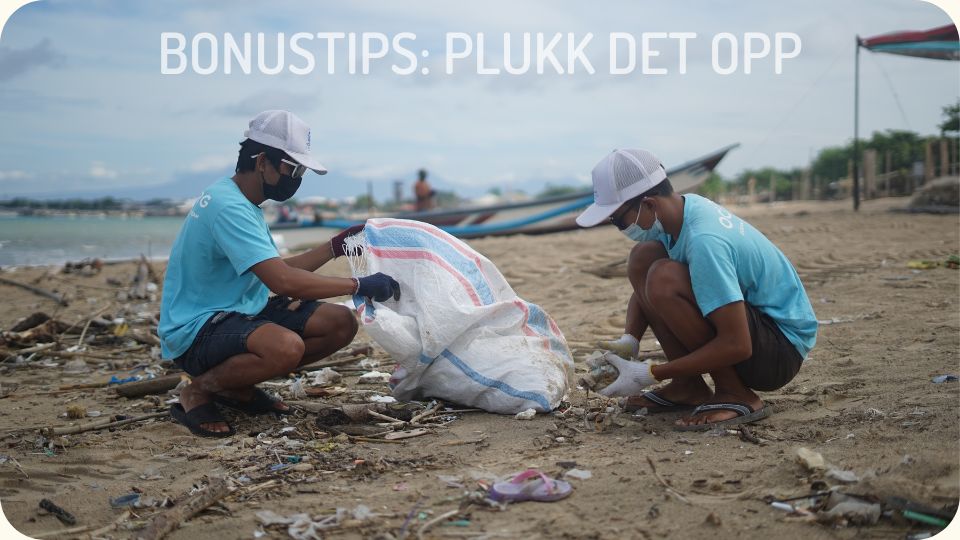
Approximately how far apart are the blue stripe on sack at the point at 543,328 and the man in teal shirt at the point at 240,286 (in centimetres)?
60

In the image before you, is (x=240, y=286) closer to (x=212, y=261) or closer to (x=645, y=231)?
(x=212, y=261)

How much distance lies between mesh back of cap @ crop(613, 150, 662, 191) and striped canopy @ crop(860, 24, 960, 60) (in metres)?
9.39

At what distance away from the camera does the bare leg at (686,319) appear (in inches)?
111

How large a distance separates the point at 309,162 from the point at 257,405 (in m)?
1.10

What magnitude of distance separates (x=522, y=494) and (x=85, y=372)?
11.2 ft

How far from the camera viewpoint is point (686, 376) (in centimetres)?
310

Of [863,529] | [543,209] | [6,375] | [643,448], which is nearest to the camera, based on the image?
[863,529]

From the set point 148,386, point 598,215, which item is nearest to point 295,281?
point 598,215

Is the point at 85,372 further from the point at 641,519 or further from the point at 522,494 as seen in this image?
the point at 641,519

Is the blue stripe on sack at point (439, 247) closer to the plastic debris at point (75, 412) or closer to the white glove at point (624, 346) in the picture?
the white glove at point (624, 346)

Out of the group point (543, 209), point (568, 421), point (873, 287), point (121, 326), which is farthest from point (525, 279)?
point (543, 209)

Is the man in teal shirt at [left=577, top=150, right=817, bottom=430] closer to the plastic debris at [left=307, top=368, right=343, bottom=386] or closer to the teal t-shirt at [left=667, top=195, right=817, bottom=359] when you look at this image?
the teal t-shirt at [left=667, top=195, right=817, bottom=359]

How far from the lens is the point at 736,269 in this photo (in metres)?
2.82

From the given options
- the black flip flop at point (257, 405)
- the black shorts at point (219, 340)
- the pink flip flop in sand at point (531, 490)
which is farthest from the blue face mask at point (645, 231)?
the black flip flop at point (257, 405)
